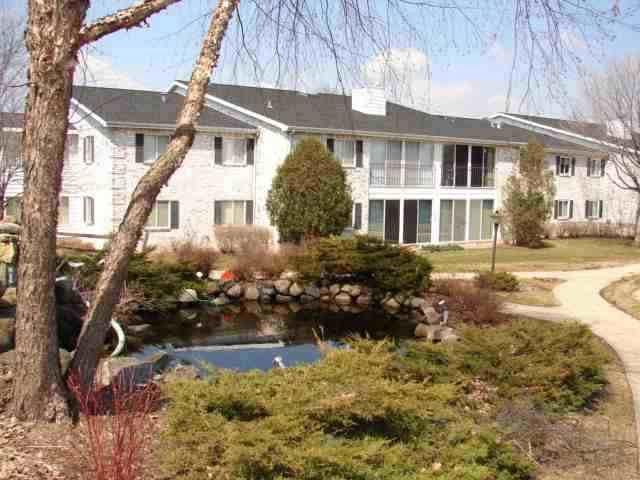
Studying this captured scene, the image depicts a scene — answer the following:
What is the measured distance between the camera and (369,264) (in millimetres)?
19125

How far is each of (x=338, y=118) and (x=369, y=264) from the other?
14.2 meters

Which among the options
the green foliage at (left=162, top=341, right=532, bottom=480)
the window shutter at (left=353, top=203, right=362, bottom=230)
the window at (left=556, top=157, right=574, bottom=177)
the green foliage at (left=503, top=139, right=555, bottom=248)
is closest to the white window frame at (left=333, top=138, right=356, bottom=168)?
the window shutter at (left=353, top=203, right=362, bottom=230)

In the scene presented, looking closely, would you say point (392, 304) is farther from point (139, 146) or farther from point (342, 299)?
point (139, 146)

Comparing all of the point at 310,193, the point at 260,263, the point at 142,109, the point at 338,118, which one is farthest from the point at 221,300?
the point at 338,118

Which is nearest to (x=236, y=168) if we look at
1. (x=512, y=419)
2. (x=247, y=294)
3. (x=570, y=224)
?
(x=247, y=294)

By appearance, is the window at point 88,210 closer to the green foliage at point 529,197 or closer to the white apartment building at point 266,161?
the white apartment building at point 266,161

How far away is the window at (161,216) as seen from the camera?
92.4ft

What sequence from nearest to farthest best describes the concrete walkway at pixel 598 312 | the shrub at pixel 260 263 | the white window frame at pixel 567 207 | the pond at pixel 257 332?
1. the concrete walkway at pixel 598 312
2. the pond at pixel 257 332
3. the shrub at pixel 260 263
4. the white window frame at pixel 567 207

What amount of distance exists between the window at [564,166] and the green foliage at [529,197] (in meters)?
3.77

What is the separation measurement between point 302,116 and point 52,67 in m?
25.7

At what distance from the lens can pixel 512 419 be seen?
24.4 feet

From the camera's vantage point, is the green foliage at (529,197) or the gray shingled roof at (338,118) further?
the green foliage at (529,197)

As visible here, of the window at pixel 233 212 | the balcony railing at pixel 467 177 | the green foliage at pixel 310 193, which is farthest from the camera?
the balcony railing at pixel 467 177

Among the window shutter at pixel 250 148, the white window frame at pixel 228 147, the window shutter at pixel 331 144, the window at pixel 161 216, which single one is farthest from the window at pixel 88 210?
the window shutter at pixel 331 144
